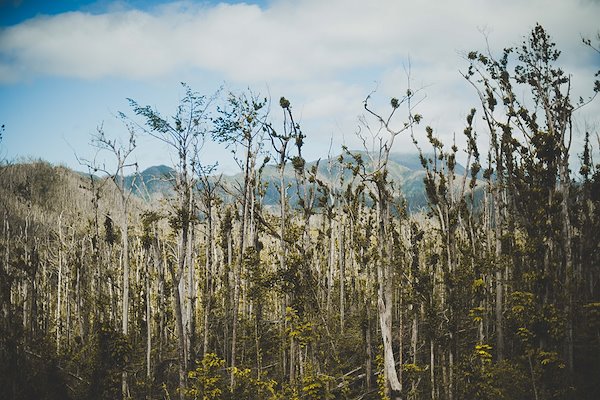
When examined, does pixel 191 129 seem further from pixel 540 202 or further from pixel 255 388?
pixel 540 202

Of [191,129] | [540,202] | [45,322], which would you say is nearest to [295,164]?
[191,129]

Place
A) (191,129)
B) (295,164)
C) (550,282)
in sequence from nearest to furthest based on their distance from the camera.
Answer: (550,282) < (295,164) < (191,129)

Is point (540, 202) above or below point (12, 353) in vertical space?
above

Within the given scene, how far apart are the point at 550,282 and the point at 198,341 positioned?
1994cm

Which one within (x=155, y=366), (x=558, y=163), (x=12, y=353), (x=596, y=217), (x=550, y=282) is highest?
(x=558, y=163)

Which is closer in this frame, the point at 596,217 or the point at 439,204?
the point at 439,204

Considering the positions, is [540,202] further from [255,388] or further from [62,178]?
[62,178]

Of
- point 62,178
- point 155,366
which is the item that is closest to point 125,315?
point 155,366

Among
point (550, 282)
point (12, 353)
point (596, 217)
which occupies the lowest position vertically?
point (12, 353)

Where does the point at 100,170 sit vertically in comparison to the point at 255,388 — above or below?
above

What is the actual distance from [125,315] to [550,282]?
16.4m

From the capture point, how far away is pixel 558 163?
1249 centimetres

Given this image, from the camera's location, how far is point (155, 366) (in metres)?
19.2

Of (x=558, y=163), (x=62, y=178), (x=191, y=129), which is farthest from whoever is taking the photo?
(x=62, y=178)
